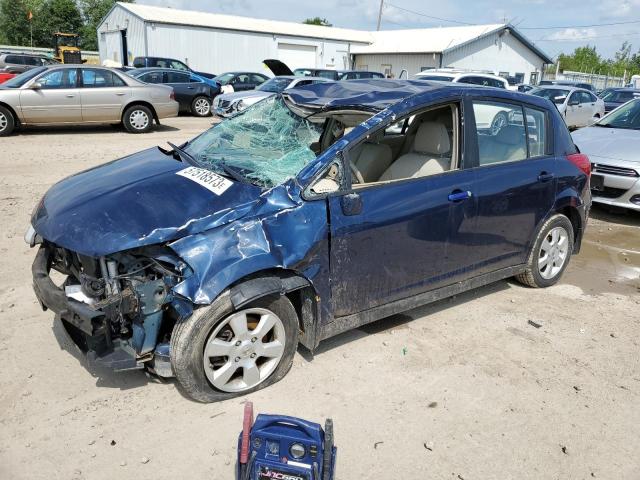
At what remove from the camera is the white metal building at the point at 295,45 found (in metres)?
32.1

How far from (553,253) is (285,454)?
11.8 ft

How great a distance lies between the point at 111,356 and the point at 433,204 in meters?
2.26

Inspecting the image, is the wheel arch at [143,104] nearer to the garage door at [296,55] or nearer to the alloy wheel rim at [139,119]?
the alloy wheel rim at [139,119]

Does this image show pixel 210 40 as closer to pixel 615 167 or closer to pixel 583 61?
pixel 615 167

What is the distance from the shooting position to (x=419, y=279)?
3922 millimetres

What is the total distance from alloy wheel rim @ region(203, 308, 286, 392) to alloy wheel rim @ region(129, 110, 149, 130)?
11.3 meters

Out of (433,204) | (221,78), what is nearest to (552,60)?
(221,78)

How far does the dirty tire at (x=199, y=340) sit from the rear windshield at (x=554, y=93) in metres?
15.5

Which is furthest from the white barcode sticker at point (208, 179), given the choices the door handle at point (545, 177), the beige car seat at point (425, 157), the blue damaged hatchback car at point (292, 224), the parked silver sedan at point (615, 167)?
the parked silver sedan at point (615, 167)

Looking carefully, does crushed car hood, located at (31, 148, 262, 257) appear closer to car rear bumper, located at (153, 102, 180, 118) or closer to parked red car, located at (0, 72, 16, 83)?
car rear bumper, located at (153, 102, 180, 118)

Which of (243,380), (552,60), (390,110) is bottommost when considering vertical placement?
(243,380)

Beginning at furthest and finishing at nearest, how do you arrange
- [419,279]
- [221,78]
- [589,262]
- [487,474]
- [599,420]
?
[221,78], [589,262], [419,279], [599,420], [487,474]

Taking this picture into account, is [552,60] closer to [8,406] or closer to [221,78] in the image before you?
[221,78]

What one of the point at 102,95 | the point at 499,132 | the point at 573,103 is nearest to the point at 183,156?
the point at 499,132
